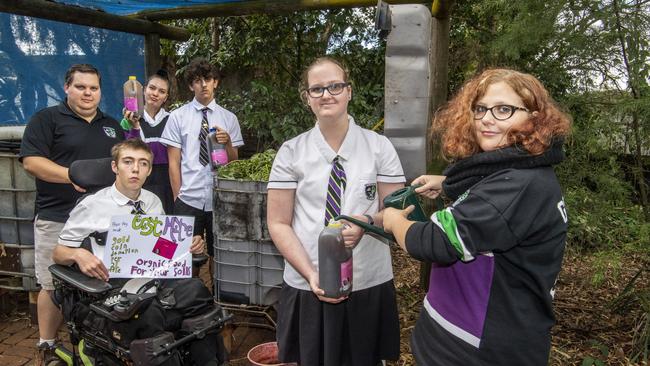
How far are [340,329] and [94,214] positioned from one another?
→ 5.43 feet

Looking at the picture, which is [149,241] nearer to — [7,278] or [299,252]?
[299,252]

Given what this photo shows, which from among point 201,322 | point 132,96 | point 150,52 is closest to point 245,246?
point 201,322

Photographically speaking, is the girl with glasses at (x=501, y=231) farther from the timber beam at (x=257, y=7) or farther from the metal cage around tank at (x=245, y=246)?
the timber beam at (x=257, y=7)

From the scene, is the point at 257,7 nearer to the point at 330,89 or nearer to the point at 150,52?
the point at 150,52

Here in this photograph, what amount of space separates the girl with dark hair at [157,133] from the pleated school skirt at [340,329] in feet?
7.57

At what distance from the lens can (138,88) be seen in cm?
418

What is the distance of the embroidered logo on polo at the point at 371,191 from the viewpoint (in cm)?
242

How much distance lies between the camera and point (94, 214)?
3033 millimetres

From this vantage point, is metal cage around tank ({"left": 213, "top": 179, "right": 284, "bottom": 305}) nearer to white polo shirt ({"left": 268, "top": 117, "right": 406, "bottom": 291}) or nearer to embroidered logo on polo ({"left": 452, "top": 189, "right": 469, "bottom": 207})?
white polo shirt ({"left": 268, "top": 117, "right": 406, "bottom": 291})

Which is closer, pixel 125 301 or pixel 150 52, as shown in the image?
pixel 125 301

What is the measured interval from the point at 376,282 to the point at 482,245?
88 cm

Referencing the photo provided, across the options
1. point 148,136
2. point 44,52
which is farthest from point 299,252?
point 44,52

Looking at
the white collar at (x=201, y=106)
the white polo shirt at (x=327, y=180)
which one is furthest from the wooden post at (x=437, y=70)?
the white polo shirt at (x=327, y=180)

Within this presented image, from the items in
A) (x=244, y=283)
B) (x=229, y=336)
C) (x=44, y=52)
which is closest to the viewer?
(x=244, y=283)
